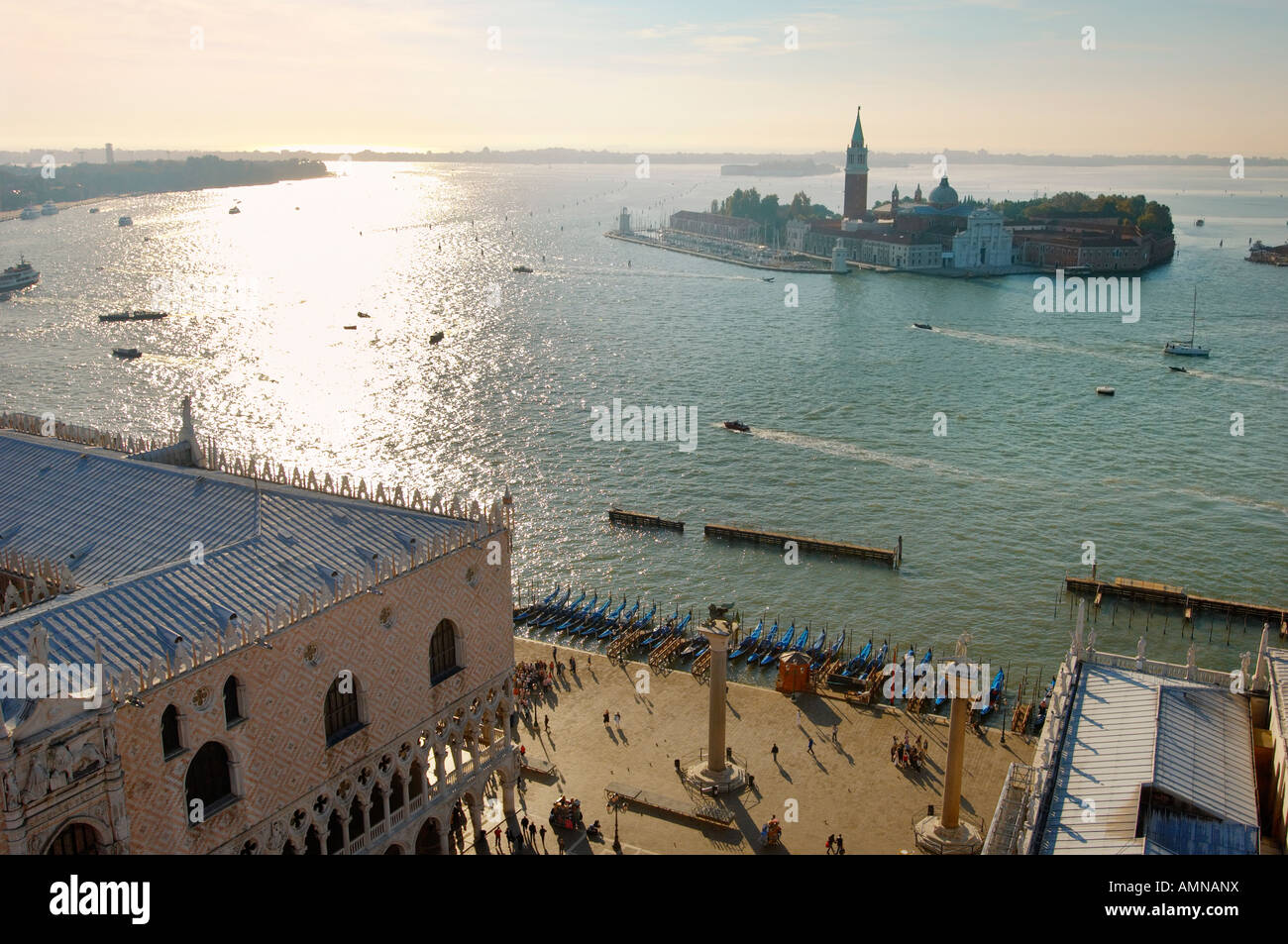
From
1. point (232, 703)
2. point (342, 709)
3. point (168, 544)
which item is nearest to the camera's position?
point (232, 703)

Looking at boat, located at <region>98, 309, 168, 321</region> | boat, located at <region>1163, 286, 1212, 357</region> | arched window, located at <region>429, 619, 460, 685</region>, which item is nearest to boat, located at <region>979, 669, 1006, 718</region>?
arched window, located at <region>429, 619, 460, 685</region>

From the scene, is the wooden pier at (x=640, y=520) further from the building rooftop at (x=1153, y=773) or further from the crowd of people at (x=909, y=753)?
the building rooftop at (x=1153, y=773)

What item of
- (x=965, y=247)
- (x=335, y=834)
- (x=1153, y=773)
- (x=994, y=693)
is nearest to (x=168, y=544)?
(x=335, y=834)

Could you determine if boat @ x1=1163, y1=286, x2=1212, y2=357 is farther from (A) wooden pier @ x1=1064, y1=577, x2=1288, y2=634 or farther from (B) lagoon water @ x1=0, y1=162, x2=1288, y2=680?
(A) wooden pier @ x1=1064, y1=577, x2=1288, y2=634

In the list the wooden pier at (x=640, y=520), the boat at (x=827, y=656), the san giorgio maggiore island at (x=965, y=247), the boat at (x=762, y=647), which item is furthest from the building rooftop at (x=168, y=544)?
the san giorgio maggiore island at (x=965, y=247)

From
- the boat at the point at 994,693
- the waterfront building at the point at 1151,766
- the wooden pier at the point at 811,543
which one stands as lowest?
the boat at the point at 994,693

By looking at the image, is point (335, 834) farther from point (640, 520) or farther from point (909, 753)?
point (640, 520)

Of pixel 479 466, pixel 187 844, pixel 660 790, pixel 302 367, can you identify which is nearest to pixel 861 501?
pixel 479 466
